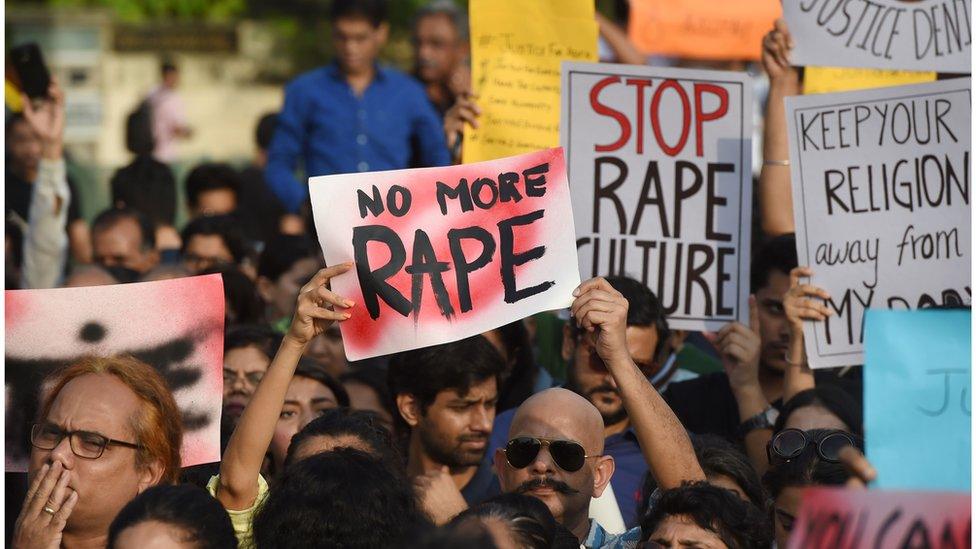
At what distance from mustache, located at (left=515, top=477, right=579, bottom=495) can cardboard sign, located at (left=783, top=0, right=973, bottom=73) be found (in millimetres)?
2445

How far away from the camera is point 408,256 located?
4648 mm

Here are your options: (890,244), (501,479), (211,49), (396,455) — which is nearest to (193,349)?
(396,455)

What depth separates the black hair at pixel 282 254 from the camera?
24.4ft

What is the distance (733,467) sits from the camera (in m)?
4.62

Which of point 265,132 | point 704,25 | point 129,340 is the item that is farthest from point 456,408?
point 265,132

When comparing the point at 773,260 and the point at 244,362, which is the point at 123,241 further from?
the point at 773,260

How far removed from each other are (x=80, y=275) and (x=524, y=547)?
3.72m

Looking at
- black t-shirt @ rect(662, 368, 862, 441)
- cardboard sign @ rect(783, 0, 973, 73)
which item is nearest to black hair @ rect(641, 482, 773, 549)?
black t-shirt @ rect(662, 368, 862, 441)

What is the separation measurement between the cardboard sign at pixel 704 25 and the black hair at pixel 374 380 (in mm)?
3569

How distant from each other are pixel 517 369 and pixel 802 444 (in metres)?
1.89

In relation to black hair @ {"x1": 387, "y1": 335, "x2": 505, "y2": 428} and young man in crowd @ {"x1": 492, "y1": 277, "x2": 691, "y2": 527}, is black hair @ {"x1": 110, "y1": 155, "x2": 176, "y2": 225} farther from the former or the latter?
young man in crowd @ {"x1": 492, "y1": 277, "x2": 691, "y2": 527}

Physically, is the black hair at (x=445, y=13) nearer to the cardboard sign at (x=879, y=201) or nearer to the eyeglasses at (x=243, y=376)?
the cardboard sign at (x=879, y=201)

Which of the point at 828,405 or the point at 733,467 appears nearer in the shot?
the point at 733,467

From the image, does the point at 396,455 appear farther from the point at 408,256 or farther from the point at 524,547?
the point at 524,547
